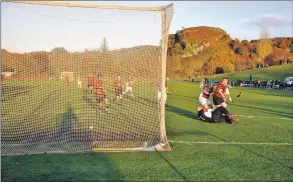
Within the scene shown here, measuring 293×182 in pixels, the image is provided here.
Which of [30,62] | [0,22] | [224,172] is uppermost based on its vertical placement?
[0,22]

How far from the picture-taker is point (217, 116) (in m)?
13.0

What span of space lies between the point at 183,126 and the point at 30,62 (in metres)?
5.67

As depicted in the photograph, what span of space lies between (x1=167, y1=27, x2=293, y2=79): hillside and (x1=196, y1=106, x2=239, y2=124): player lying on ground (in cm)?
8001

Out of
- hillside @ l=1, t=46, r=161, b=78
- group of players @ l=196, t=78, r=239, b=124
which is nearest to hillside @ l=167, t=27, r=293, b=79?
group of players @ l=196, t=78, r=239, b=124

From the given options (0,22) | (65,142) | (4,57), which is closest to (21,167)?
(65,142)

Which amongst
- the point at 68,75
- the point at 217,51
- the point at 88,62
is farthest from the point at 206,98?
the point at 217,51

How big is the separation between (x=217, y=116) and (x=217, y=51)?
441 feet

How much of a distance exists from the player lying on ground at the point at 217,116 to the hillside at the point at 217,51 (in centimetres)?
8001

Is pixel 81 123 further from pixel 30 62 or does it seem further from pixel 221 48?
pixel 221 48

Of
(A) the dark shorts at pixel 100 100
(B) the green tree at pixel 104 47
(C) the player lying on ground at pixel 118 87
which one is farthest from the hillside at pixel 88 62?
(A) the dark shorts at pixel 100 100

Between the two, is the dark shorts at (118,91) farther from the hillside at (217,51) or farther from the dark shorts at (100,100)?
the hillside at (217,51)

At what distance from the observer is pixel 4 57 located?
33.0 feet

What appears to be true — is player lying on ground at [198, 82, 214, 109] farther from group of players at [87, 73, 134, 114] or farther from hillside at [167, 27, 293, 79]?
hillside at [167, 27, 293, 79]

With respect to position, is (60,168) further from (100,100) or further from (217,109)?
(100,100)
